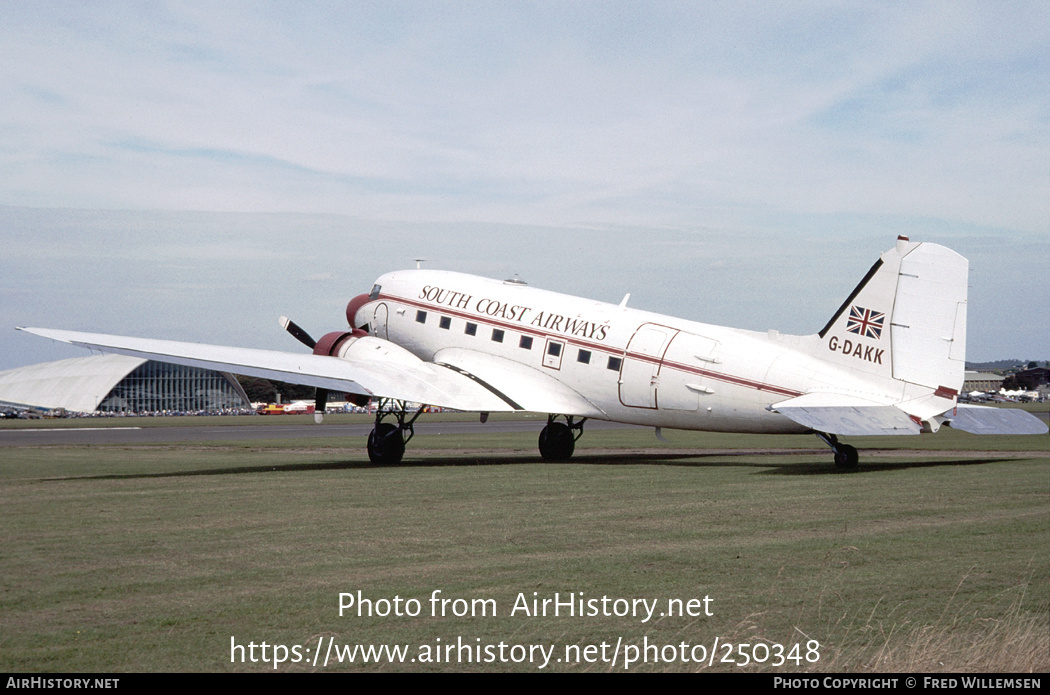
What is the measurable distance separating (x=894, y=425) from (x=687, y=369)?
554 centimetres

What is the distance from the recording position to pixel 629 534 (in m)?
13.1

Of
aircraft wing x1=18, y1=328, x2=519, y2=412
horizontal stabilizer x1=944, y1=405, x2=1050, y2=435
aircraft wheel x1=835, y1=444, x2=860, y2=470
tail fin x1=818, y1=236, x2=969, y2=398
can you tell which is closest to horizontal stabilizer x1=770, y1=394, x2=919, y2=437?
tail fin x1=818, y1=236, x2=969, y2=398

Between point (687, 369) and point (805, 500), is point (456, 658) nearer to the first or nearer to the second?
point (805, 500)

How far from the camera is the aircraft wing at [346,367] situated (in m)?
23.8

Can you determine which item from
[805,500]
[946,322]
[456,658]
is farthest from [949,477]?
[456,658]

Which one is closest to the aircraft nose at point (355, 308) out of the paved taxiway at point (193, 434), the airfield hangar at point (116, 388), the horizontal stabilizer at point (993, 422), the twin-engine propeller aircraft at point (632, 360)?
the twin-engine propeller aircraft at point (632, 360)

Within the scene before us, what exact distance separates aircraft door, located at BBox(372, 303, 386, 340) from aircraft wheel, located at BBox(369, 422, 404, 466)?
18.2 feet

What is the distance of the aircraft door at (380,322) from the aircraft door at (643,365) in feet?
29.9

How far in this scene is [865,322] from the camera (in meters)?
22.2

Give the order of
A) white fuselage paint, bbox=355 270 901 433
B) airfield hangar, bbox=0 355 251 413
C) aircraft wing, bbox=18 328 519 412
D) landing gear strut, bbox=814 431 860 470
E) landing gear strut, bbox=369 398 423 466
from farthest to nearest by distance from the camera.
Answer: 1. airfield hangar, bbox=0 355 251 413
2. landing gear strut, bbox=369 398 423 466
3. aircraft wing, bbox=18 328 519 412
4. white fuselage paint, bbox=355 270 901 433
5. landing gear strut, bbox=814 431 860 470

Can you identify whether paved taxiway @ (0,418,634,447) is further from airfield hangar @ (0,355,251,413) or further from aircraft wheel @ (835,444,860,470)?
airfield hangar @ (0,355,251,413)

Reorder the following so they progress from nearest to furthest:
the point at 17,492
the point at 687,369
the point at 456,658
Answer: the point at 456,658 < the point at 17,492 < the point at 687,369

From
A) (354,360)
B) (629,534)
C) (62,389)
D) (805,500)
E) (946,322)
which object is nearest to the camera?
(629,534)

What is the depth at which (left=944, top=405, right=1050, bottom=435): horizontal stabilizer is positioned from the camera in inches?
890
